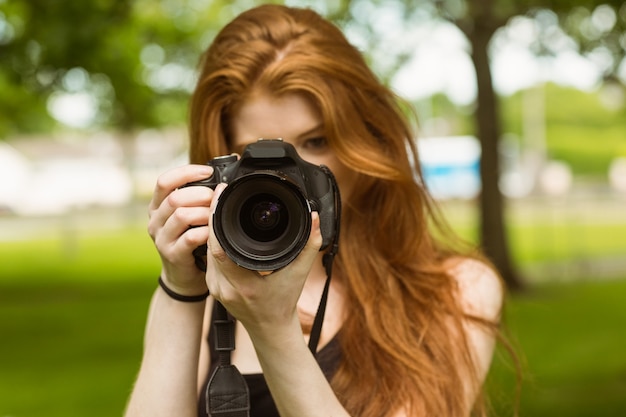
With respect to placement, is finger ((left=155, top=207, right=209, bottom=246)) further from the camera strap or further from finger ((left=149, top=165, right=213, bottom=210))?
the camera strap

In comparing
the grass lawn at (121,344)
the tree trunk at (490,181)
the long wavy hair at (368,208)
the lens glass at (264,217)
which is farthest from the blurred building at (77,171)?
the lens glass at (264,217)

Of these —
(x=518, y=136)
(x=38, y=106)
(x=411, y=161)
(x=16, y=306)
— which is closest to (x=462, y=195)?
(x=518, y=136)

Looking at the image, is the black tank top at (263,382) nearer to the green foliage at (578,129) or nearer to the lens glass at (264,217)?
the lens glass at (264,217)

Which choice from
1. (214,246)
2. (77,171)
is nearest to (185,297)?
(214,246)

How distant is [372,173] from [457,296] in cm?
33

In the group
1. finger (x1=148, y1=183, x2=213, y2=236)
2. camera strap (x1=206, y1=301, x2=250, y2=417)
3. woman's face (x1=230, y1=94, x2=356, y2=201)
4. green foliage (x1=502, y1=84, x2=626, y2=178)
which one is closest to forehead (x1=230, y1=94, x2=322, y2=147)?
woman's face (x1=230, y1=94, x2=356, y2=201)

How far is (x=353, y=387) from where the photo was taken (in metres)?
1.98

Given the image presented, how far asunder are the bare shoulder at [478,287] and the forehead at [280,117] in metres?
0.47

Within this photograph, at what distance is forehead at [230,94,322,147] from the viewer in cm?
201

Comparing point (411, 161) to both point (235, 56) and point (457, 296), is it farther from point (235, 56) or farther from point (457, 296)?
point (235, 56)

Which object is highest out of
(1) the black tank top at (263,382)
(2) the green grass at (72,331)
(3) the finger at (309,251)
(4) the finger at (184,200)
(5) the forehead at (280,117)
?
(5) the forehead at (280,117)

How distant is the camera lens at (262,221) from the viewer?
1629mm

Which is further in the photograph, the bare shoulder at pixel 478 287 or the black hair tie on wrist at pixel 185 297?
the bare shoulder at pixel 478 287

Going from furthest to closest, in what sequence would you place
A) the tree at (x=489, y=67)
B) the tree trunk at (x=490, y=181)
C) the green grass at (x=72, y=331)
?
the tree trunk at (x=490, y=181)
the tree at (x=489, y=67)
the green grass at (x=72, y=331)
